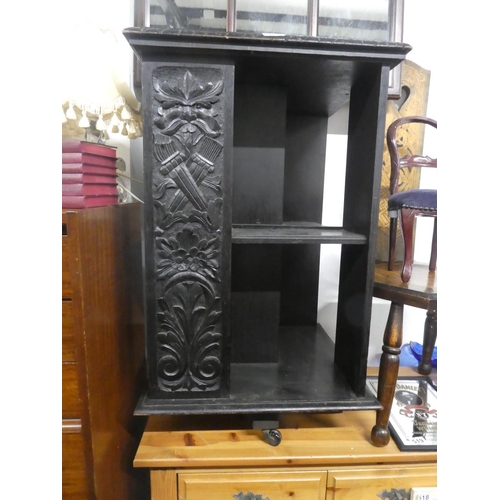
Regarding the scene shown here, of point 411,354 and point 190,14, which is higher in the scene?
point 190,14

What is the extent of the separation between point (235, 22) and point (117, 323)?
98 centimetres

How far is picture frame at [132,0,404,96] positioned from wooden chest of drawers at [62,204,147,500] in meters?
0.51

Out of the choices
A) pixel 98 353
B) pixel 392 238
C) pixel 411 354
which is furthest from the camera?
pixel 411 354

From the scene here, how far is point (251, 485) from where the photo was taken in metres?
0.79

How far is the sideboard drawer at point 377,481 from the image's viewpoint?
808mm

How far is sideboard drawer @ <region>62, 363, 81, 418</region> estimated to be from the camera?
667 millimetres

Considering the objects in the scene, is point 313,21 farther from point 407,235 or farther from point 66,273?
point 66,273

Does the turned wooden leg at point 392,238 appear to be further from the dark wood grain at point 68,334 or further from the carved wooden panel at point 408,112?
the dark wood grain at point 68,334

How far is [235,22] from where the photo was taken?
3.39 ft

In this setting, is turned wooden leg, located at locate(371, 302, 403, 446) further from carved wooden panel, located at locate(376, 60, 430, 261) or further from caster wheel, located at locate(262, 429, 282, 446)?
carved wooden panel, located at locate(376, 60, 430, 261)

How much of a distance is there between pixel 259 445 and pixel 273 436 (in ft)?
0.16

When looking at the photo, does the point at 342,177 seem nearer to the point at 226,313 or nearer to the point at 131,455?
the point at 226,313

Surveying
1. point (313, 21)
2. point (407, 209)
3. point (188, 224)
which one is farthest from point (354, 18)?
point (188, 224)
